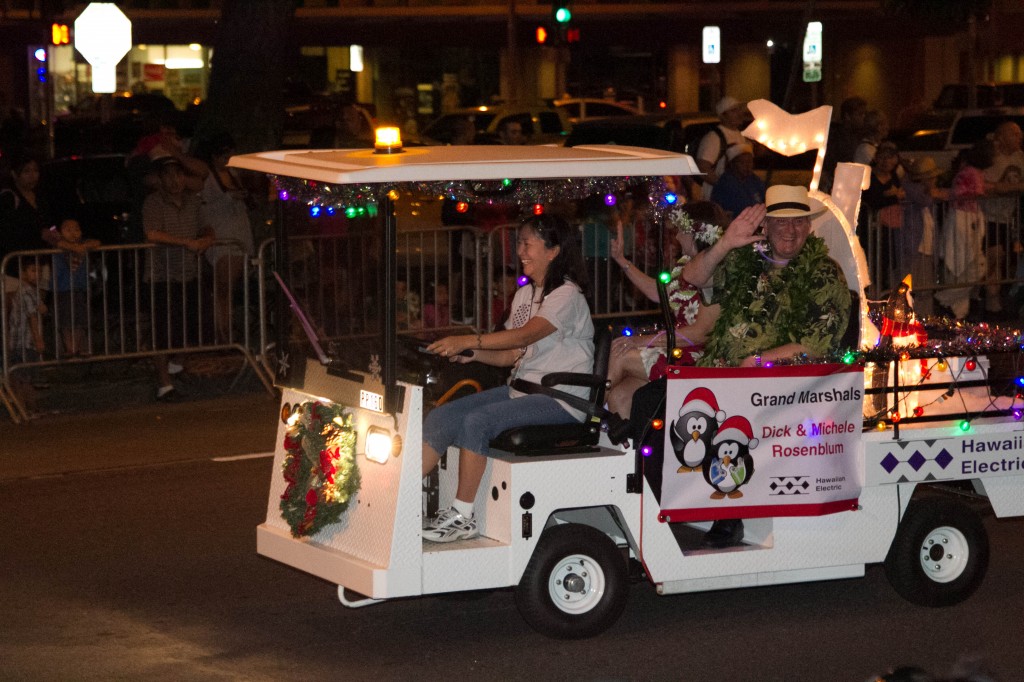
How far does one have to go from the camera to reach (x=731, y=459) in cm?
655

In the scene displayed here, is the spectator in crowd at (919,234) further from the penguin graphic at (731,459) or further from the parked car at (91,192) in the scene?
the penguin graphic at (731,459)

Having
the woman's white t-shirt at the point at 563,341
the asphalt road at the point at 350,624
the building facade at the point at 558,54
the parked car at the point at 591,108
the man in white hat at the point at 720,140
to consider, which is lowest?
the asphalt road at the point at 350,624

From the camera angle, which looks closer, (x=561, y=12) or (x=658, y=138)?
(x=658, y=138)

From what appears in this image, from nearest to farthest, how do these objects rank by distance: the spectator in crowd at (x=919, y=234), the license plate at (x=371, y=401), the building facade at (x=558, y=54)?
1. the license plate at (x=371, y=401)
2. the spectator in crowd at (x=919, y=234)
3. the building facade at (x=558, y=54)

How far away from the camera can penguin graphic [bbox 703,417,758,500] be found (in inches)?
257


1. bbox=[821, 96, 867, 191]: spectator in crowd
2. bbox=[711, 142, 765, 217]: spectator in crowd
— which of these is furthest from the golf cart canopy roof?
bbox=[821, 96, 867, 191]: spectator in crowd

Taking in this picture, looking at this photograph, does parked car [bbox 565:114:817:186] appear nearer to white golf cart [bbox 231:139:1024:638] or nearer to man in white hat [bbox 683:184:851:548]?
man in white hat [bbox 683:184:851:548]

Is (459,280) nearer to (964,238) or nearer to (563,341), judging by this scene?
(964,238)

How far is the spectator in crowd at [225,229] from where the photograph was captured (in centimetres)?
1225

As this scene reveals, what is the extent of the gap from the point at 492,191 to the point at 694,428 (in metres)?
1.29

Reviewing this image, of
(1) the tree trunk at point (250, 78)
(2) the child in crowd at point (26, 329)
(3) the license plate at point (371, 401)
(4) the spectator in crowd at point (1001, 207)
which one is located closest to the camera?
(3) the license plate at point (371, 401)

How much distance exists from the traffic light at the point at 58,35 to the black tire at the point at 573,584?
55.4 ft

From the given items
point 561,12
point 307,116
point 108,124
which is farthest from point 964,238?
point 108,124

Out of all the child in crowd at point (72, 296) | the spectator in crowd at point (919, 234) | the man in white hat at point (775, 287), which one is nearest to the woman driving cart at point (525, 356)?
the man in white hat at point (775, 287)
